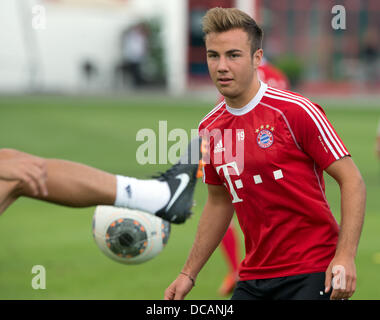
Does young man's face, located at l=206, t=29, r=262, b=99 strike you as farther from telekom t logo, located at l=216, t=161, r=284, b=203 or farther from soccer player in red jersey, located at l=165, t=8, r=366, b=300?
telekom t logo, located at l=216, t=161, r=284, b=203

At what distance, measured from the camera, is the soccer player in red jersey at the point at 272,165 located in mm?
3967

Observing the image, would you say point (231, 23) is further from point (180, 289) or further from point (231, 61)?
point (180, 289)

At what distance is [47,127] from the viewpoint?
22188 mm

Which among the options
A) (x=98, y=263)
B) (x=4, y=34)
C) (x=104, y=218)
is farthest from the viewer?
(x=4, y=34)

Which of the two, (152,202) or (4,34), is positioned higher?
(4,34)

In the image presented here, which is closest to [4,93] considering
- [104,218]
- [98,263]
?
[98,263]

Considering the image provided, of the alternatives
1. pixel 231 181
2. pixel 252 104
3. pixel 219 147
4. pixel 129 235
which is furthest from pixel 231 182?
pixel 129 235

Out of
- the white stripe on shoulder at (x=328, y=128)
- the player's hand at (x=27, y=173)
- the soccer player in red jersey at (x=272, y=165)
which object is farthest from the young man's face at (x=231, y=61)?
the player's hand at (x=27, y=173)

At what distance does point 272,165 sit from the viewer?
4.03 metres

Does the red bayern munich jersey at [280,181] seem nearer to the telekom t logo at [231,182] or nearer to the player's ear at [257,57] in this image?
the telekom t logo at [231,182]

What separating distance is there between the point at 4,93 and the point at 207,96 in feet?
29.6

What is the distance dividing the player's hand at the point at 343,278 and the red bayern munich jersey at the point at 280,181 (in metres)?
0.39
